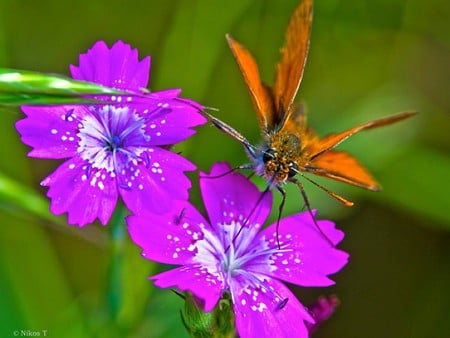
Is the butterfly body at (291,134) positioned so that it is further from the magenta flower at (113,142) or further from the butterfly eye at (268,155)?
the magenta flower at (113,142)

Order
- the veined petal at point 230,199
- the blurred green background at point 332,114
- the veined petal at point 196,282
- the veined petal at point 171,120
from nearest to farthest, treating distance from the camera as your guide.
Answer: the veined petal at point 196,282, the veined petal at point 171,120, the veined petal at point 230,199, the blurred green background at point 332,114

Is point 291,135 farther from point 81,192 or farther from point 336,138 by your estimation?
point 81,192

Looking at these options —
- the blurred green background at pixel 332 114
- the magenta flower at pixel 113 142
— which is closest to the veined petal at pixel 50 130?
the magenta flower at pixel 113 142

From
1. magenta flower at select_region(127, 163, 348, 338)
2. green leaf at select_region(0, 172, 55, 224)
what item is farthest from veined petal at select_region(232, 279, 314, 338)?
green leaf at select_region(0, 172, 55, 224)

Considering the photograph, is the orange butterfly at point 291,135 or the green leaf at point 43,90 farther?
the orange butterfly at point 291,135

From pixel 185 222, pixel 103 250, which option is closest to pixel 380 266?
pixel 103 250

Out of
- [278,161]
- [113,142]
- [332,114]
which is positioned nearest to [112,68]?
[113,142]

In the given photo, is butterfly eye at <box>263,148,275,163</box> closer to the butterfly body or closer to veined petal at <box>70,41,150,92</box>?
the butterfly body
